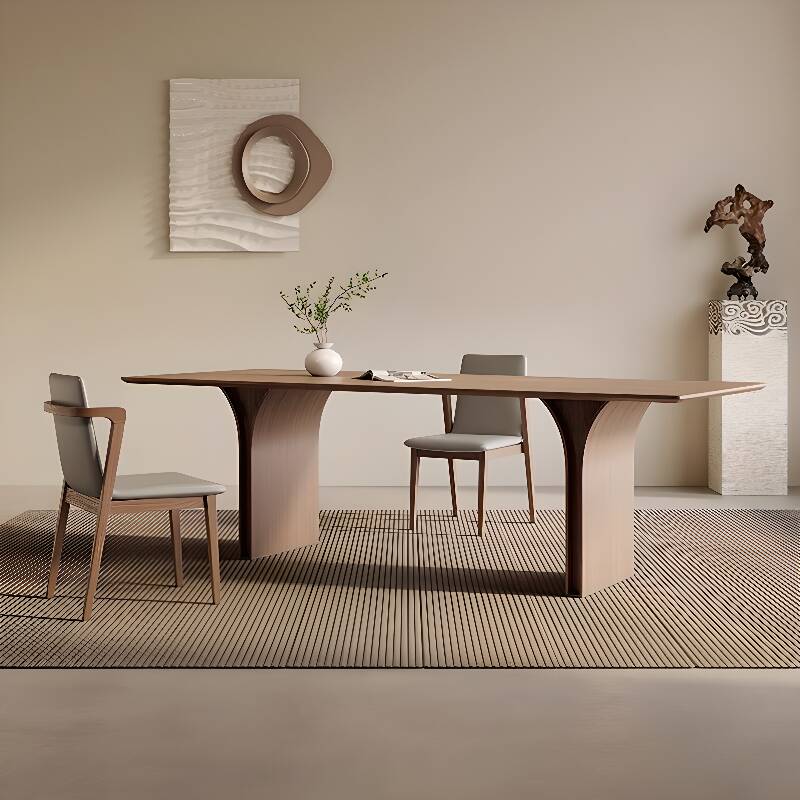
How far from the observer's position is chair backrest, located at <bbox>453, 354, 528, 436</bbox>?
194 inches

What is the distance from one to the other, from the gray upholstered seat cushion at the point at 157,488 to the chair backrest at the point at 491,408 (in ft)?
5.56

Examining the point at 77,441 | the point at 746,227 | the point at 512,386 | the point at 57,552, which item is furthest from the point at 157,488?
the point at 746,227

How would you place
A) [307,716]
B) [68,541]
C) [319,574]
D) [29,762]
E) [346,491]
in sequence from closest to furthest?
[29,762] < [307,716] < [319,574] < [68,541] < [346,491]

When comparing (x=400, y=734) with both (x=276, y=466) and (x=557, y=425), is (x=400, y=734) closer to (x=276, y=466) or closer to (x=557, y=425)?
(x=557, y=425)

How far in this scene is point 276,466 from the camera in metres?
4.45

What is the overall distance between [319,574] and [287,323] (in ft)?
8.04

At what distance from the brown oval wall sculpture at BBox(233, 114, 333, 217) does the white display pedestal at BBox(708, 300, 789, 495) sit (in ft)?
7.69

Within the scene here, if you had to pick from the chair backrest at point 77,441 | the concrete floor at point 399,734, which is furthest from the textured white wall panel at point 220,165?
the concrete floor at point 399,734

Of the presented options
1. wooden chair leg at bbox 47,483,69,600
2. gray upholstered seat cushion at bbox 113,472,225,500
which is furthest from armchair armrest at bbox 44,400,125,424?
wooden chair leg at bbox 47,483,69,600

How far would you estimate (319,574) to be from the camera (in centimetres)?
405

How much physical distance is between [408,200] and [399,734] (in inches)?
162

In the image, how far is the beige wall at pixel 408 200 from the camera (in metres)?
6.07

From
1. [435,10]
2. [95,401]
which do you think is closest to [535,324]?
[435,10]

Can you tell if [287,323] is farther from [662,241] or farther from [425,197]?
[662,241]
